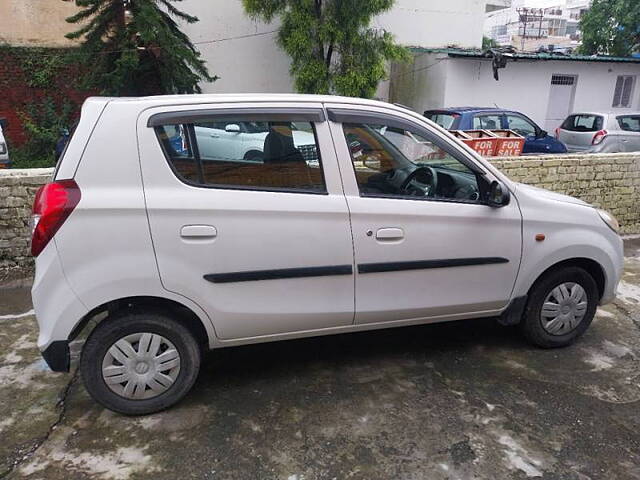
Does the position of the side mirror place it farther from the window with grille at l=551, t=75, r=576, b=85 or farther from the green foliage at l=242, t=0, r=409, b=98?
the window with grille at l=551, t=75, r=576, b=85

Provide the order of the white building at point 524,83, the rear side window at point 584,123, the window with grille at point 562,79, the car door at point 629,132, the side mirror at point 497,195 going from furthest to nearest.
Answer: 1. the window with grille at point 562,79
2. the white building at point 524,83
3. the rear side window at point 584,123
4. the car door at point 629,132
5. the side mirror at point 497,195

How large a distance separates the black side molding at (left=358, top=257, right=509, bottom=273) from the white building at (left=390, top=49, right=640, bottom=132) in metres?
13.4

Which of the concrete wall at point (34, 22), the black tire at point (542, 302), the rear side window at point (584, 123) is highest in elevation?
the concrete wall at point (34, 22)

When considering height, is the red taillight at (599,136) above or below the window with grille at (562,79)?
below

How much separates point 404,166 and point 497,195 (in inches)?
23.9

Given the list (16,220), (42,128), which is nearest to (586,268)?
(16,220)

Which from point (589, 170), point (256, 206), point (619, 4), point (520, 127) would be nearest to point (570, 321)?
point (256, 206)

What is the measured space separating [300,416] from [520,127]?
409 inches

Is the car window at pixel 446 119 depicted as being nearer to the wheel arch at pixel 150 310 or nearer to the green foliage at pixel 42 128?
the wheel arch at pixel 150 310

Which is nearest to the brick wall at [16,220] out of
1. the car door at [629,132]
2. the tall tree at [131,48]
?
the tall tree at [131,48]

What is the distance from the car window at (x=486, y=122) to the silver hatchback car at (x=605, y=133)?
8.78 ft

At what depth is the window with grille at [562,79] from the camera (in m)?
17.5

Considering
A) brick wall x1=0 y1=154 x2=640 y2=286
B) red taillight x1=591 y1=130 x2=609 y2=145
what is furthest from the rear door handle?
red taillight x1=591 y1=130 x2=609 y2=145

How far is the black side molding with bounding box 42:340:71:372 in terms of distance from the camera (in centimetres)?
272
